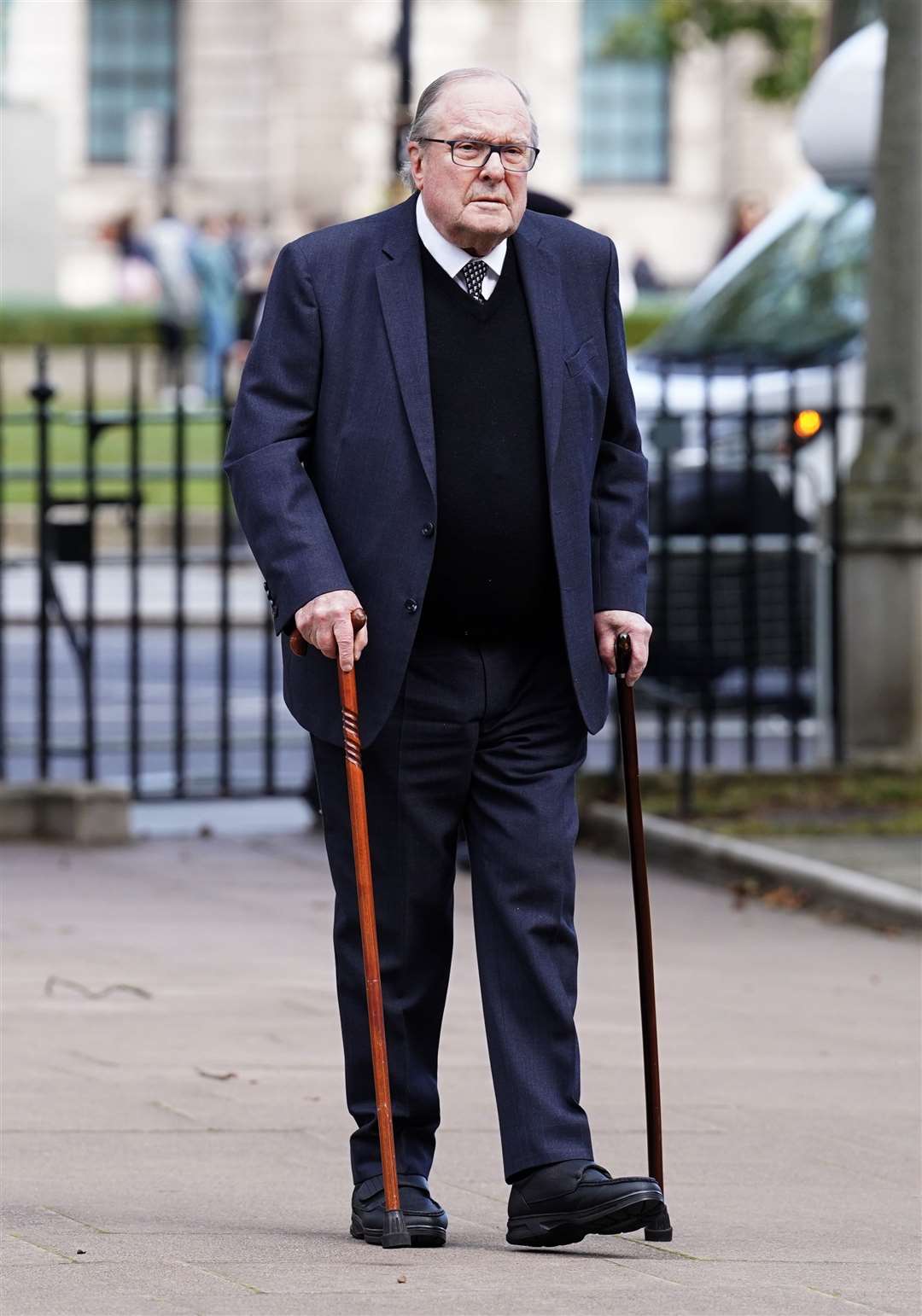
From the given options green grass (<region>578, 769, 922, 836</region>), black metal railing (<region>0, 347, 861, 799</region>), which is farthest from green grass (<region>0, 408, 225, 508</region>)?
green grass (<region>578, 769, 922, 836</region>)

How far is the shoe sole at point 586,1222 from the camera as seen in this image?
4418mm

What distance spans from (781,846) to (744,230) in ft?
59.3

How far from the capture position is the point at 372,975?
→ 4.45 metres

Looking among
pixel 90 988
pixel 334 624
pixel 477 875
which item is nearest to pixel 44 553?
pixel 90 988

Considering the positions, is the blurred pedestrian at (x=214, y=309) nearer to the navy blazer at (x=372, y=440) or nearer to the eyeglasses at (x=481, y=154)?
the navy blazer at (x=372, y=440)

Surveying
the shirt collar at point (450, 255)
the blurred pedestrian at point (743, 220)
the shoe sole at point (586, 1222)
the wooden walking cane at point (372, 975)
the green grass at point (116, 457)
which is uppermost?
the blurred pedestrian at point (743, 220)

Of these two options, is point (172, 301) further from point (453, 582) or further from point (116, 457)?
point (453, 582)

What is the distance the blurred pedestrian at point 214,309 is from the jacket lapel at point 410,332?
74.1ft

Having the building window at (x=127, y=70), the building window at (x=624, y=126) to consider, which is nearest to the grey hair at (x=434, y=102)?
the building window at (x=127, y=70)

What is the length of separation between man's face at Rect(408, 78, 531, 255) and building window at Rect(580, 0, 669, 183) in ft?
152

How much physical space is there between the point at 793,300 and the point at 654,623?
2.49m

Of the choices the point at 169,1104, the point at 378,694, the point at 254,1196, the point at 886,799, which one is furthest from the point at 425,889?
the point at 886,799

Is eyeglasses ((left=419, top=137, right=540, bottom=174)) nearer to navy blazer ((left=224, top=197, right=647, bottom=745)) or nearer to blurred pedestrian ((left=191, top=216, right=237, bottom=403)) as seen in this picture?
navy blazer ((left=224, top=197, right=647, bottom=745))

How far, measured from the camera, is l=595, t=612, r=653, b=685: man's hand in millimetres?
4645
